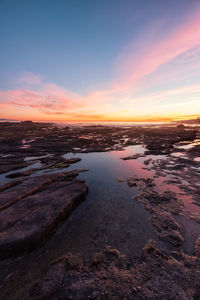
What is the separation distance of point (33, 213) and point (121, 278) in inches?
211

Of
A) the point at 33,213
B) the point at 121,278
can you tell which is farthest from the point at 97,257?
the point at 33,213

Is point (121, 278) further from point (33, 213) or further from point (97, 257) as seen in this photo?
point (33, 213)

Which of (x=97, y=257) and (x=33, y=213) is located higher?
(x=33, y=213)

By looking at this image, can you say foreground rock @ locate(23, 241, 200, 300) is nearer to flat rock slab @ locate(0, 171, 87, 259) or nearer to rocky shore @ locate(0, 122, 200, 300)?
rocky shore @ locate(0, 122, 200, 300)

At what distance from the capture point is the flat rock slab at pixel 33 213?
524 centimetres

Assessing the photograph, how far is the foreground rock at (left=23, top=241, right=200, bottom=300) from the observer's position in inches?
152

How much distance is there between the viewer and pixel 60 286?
4.04m

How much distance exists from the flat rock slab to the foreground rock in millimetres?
1695

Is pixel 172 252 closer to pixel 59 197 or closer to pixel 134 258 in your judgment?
pixel 134 258

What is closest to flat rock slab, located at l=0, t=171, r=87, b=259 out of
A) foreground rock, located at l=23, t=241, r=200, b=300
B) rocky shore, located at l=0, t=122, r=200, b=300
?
rocky shore, located at l=0, t=122, r=200, b=300

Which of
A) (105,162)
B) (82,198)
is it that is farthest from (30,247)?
(105,162)

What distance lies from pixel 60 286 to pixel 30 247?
7.35 ft

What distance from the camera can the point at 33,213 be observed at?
22.3 ft

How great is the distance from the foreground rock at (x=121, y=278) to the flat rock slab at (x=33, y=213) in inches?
66.8
